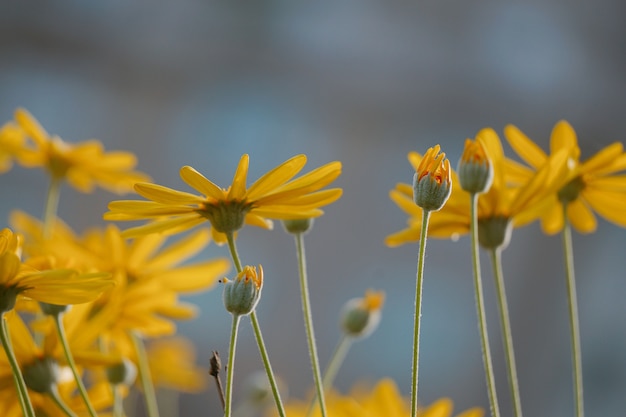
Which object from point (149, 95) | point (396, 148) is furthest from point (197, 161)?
point (396, 148)

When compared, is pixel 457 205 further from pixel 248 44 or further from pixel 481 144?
pixel 248 44

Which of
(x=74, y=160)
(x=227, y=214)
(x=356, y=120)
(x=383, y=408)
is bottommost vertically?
(x=383, y=408)

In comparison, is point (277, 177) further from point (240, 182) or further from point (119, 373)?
point (119, 373)

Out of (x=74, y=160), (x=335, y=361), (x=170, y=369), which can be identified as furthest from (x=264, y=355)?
(x=170, y=369)

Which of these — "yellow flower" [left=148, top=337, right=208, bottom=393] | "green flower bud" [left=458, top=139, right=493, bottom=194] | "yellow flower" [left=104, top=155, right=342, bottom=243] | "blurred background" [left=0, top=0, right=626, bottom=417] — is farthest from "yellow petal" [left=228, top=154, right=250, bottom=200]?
"blurred background" [left=0, top=0, right=626, bottom=417]

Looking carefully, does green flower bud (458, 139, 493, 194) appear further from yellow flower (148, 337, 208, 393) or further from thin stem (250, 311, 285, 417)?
yellow flower (148, 337, 208, 393)

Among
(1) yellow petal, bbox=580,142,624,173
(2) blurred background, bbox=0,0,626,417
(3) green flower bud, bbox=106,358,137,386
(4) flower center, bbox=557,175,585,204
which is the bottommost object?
(3) green flower bud, bbox=106,358,137,386

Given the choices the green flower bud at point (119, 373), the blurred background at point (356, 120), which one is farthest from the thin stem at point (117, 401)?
the blurred background at point (356, 120)
